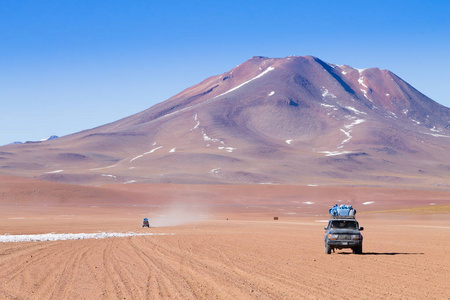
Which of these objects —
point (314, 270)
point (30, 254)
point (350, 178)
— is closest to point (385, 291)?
point (314, 270)

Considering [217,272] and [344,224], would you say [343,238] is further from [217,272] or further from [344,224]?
[217,272]

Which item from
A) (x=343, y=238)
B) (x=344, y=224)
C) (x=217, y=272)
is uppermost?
(x=344, y=224)

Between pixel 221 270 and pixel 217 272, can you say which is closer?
pixel 217 272

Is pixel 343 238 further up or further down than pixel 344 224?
further down

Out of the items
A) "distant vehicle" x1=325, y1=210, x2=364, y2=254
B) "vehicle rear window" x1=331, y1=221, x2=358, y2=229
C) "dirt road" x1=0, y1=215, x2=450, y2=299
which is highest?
"vehicle rear window" x1=331, y1=221, x2=358, y2=229

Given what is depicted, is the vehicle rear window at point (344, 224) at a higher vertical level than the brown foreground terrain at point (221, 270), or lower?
higher

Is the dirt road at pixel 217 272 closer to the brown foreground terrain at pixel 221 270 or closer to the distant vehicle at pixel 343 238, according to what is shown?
the brown foreground terrain at pixel 221 270

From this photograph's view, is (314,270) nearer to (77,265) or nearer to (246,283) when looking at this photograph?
(246,283)

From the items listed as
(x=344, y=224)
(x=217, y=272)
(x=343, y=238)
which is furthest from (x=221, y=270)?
(x=344, y=224)

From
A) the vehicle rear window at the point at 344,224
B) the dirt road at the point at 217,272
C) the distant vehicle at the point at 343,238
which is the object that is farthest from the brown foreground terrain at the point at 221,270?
the vehicle rear window at the point at 344,224

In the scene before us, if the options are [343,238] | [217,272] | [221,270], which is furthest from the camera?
[343,238]

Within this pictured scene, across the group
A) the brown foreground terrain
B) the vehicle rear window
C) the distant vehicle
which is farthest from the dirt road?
the vehicle rear window

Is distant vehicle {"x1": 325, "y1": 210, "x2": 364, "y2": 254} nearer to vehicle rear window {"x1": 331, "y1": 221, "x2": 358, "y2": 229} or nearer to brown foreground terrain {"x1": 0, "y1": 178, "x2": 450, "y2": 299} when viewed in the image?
vehicle rear window {"x1": 331, "y1": 221, "x2": 358, "y2": 229}

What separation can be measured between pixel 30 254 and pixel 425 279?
14411mm
